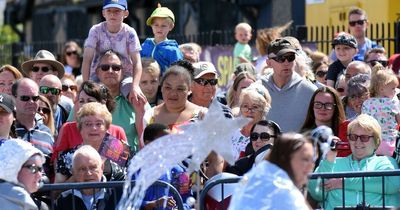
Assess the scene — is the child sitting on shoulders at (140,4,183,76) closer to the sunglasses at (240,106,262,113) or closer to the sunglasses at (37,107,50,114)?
the sunglasses at (37,107,50,114)

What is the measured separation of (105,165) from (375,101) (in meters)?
2.68

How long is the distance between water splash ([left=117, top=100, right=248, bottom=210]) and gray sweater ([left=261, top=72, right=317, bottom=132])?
11.3 ft

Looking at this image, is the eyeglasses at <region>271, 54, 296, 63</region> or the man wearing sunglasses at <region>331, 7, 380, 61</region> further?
the man wearing sunglasses at <region>331, 7, 380, 61</region>

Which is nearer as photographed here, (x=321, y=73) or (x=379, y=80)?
(x=379, y=80)

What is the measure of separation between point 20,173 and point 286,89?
3.84m

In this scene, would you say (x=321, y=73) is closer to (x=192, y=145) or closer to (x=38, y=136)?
(x=38, y=136)

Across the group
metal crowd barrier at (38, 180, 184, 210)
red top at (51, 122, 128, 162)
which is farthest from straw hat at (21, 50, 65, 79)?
metal crowd barrier at (38, 180, 184, 210)

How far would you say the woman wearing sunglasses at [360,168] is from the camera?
32.9 feet

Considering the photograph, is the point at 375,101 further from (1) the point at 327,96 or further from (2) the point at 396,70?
(2) the point at 396,70

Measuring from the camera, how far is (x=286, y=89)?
11859 mm

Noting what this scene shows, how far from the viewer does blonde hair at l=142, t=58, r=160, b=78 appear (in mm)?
12414

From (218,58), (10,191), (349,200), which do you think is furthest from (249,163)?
(218,58)

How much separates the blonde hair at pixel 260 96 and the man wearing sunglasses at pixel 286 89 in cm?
37

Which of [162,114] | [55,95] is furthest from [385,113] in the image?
[55,95]
